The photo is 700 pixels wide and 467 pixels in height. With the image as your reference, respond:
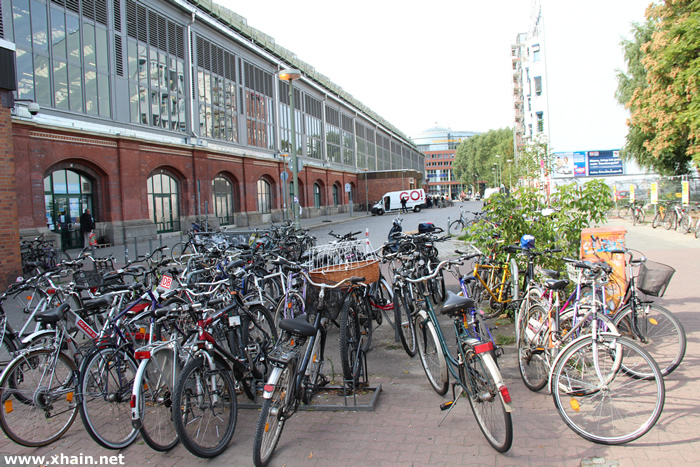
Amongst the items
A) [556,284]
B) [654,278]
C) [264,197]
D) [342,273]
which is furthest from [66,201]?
[654,278]

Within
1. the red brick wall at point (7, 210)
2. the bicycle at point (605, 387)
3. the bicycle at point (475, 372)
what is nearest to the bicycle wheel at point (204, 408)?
the bicycle at point (475, 372)

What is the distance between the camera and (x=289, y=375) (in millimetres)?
3529

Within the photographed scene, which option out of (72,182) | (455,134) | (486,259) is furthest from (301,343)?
(455,134)

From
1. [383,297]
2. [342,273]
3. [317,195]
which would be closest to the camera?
[342,273]

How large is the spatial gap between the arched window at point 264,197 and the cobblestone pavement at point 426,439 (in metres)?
31.0

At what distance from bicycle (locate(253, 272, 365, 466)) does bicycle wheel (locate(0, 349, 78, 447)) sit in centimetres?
168

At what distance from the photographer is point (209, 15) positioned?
2817 cm

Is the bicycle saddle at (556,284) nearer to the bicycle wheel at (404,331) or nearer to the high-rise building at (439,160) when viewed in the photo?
the bicycle wheel at (404,331)

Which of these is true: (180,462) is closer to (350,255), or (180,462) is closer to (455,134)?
(350,255)

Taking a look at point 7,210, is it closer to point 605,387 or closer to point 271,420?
point 271,420

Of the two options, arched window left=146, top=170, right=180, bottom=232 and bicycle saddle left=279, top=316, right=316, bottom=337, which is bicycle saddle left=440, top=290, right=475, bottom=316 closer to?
bicycle saddle left=279, top=316, right=316, bottom=337

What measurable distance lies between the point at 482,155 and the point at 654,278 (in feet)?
333

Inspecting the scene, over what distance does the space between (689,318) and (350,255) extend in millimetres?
4339

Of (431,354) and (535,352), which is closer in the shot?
(535,352)
